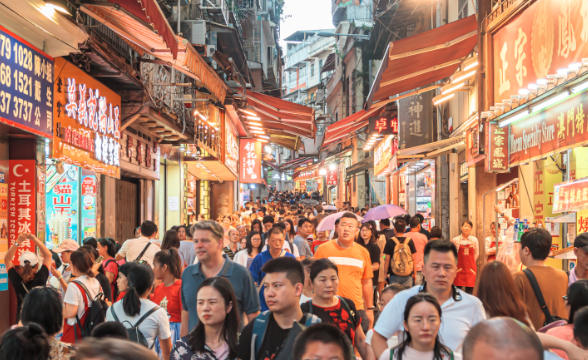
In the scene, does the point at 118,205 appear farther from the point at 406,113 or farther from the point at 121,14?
the point at 406,113

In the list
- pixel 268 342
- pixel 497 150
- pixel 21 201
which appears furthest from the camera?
pixel 497 150

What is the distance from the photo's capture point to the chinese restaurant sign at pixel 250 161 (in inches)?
1203

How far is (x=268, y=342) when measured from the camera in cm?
410

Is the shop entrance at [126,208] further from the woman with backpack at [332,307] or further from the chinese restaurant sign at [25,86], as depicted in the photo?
the woman with backpack at [332,307]

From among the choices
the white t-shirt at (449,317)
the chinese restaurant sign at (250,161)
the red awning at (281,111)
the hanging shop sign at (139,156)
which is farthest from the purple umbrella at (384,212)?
the chinese restaurant sign at (250,161)

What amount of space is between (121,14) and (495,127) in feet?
20.9

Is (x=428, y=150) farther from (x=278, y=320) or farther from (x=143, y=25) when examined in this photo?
(x=278, y=320)

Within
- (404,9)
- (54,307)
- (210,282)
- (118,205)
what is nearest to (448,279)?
(210,282)

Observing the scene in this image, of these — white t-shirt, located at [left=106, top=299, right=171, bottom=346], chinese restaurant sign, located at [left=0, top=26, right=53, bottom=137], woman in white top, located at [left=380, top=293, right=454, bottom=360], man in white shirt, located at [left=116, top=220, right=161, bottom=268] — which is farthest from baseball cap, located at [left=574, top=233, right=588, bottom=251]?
chinese restaurant sign, located at [left=0, top=26, right=53, bottom=137]

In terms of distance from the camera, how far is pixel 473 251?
41.5ft

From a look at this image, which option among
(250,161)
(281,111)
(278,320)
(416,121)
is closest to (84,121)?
(278,320)

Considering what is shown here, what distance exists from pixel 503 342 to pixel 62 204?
11148mm

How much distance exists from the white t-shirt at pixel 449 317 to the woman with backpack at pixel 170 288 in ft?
9.69

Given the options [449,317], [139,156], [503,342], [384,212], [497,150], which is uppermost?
[139,156]
